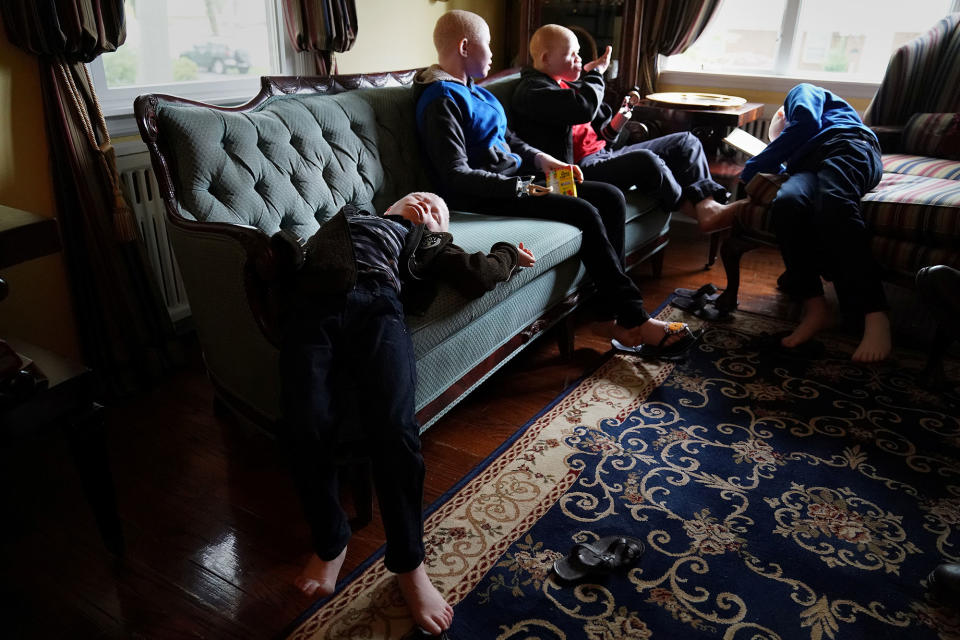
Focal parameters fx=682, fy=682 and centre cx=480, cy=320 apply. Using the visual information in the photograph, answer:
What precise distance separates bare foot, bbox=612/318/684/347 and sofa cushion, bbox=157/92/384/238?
3.23ft

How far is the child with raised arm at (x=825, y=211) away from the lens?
234 centimetres

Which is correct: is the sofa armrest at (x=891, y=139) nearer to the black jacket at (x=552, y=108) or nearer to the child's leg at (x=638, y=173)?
the child's leg at (x=638, y=173)

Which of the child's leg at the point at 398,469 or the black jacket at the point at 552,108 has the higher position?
the black jacket at the point at 552,108

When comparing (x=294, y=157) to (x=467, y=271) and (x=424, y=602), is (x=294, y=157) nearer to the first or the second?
(x=467, y=271)

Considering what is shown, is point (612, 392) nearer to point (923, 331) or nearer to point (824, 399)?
point (824, 399)

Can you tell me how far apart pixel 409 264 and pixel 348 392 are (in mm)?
A: 388

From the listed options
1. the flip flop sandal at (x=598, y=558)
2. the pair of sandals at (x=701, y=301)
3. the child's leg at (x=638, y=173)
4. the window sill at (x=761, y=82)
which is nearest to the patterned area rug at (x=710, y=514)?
the flip flop sandal at (x=598, y=558)

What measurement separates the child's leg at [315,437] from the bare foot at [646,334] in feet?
4.19

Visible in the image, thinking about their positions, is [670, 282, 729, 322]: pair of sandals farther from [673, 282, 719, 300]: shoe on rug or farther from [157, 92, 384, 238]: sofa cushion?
[157, 92, 384, 238]: sofa cushion

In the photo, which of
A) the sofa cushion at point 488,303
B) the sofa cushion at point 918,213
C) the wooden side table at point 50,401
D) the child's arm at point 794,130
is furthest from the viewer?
the child's arm at point 794,130

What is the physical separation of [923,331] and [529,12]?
8.39 feet

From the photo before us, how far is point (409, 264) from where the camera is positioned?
1690 mm

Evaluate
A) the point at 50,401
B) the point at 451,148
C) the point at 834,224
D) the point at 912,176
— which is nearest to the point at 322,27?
the point at 451,148

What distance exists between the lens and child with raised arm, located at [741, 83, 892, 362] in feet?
7.66
